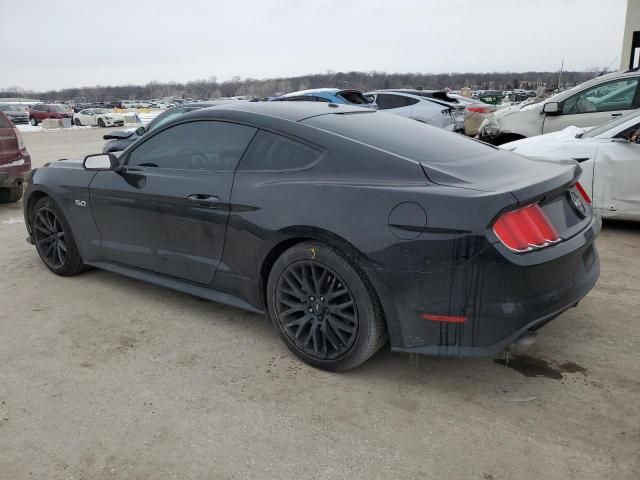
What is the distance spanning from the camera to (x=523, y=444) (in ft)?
8.08

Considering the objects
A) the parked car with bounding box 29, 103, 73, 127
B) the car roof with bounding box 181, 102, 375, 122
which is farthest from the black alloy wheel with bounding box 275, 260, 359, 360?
the parked car with bounding box 29, 103, 73, 127

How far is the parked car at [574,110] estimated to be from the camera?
7980mm

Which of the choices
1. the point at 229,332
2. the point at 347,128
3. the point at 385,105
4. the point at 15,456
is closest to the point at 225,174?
the point at 347,128

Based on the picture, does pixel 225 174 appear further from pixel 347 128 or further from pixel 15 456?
pixel 15 456

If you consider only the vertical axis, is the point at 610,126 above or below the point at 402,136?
below

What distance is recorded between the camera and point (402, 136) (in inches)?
131

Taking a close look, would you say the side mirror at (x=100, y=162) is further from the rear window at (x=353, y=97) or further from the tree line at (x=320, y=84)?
the tree line at (x=320, y=84)

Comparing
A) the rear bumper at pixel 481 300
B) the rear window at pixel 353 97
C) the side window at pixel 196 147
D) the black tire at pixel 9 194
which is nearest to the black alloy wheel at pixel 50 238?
the side window at pixel 196 147

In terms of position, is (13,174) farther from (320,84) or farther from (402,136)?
(320,84)

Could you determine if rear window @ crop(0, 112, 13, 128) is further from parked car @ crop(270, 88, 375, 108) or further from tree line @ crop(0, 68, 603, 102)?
tree line @ crop(0, 68, 603, 102)

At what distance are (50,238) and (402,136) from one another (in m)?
3.22

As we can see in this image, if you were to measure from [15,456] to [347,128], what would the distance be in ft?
7.71

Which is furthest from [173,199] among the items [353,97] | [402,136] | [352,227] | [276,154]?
[353,97]

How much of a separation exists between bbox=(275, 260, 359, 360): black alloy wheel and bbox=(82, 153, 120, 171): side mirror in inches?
71.3
